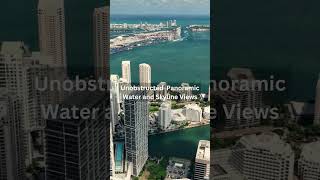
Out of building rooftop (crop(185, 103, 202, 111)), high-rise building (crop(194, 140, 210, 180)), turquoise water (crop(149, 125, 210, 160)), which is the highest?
building rooftop (crop(185, 103, 202, 111))

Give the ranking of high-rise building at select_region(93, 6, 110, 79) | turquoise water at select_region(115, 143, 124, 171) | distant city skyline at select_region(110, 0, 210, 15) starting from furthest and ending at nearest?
turquoise water at select_region(115, 143, 124, 171) < high-rise building at select_region(93, 6, 110, 79) < distant city skyline at select_region(110, 0, 210, 15)

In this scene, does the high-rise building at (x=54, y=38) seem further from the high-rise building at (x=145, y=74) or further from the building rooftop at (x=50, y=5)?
the high-rise building at (x=145, y=74)

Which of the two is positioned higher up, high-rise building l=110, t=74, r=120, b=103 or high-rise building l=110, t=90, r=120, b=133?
high-rise building l=110, t=74, r=120, b=103

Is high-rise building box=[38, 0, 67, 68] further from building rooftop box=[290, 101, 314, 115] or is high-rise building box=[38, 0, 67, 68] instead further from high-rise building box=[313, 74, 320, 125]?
high-rise building box=[313, 74, 320, 125]

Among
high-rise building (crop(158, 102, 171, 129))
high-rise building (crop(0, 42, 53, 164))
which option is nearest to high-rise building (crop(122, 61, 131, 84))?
high-rise building (crop(158, 102, 171, 129))

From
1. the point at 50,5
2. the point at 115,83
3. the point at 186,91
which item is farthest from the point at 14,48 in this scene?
the point at 186,91

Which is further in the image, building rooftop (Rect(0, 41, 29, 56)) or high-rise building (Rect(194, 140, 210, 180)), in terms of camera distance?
high-rise building (Rect(194, 140, 210, 180))
